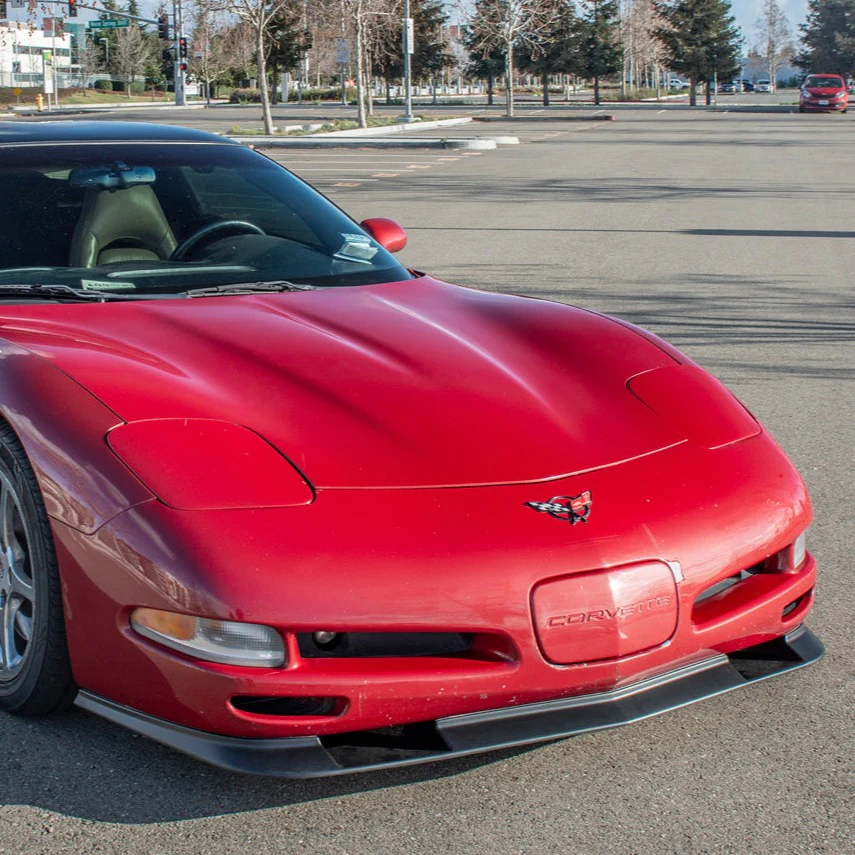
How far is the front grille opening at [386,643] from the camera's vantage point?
2.47m

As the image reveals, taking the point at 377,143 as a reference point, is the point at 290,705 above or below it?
above

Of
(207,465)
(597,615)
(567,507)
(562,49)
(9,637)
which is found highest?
(562,49)

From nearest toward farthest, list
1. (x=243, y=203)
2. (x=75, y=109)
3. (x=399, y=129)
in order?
(x=243, y=203) → (x=399, y=129) → (x=75, y=109)

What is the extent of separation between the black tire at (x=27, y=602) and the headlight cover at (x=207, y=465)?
0.29 meters

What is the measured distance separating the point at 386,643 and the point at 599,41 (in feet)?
256

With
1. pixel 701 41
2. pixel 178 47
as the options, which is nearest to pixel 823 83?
pixel 701 41

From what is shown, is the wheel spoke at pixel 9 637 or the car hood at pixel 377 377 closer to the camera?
the car hood at pixel 377 377

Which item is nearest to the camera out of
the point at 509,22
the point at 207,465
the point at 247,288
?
the point at 207,465

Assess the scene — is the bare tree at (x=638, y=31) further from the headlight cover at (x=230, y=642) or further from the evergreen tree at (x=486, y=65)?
the headlight cover at (x=230, y=642)

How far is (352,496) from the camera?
2629 millimetres

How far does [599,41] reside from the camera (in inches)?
Answer: 2980

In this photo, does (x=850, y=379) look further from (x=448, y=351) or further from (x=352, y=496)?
(x=352, y=496)

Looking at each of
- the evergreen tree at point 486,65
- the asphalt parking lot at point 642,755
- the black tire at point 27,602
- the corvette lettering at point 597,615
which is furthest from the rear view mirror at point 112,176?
the evergreen tree at point 486,65

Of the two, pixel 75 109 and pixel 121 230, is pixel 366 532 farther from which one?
pixel 75 109
